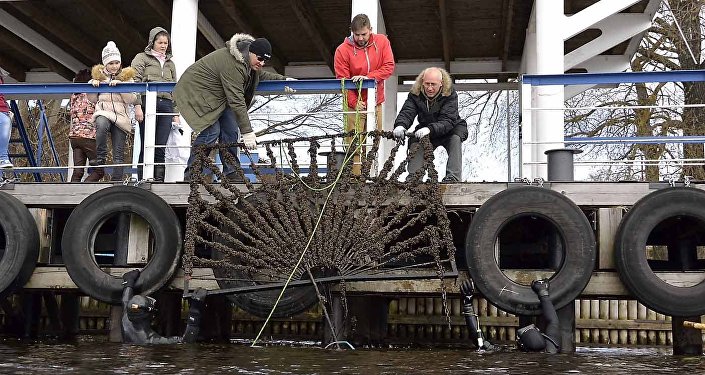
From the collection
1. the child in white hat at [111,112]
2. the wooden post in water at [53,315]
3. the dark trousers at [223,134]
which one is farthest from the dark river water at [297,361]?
the wooden post in water at [53,315]

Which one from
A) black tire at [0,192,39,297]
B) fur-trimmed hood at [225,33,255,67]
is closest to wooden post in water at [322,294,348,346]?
fur-trimmed hood at [225,33,255,67]

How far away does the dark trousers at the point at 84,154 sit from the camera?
26.8 feet

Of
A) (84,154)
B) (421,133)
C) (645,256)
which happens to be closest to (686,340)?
(645,256)

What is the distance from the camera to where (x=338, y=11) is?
36.0 feet

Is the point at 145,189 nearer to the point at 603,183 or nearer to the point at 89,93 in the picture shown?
the point at 89,93

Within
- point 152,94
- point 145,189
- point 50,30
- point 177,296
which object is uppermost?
point 50,30

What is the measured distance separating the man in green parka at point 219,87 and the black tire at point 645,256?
2.93m

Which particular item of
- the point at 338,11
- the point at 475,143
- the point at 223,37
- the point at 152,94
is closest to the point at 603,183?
the point at 152,94

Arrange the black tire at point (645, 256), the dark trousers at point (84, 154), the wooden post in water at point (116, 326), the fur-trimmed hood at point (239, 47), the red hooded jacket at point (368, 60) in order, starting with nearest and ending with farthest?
the black tire at point (645, 256) < the fur-trimmed hood at point (239, 47) < the wooden post in water at point (116, 326) < the red hooded jacket at point (368, 60) < the dark trousers at point (84, 154)

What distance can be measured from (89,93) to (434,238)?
3.39 metres

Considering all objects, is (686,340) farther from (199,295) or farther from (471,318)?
(199,295)

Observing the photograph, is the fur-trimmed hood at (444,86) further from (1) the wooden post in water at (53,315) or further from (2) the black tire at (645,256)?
(1) the wooden post in water at (53,315)

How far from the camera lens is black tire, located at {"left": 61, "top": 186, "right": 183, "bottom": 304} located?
22.9 ft

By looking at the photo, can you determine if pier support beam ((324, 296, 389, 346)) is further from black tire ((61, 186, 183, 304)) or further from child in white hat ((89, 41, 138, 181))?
child in white hat ((89, 41, 138, 181))
